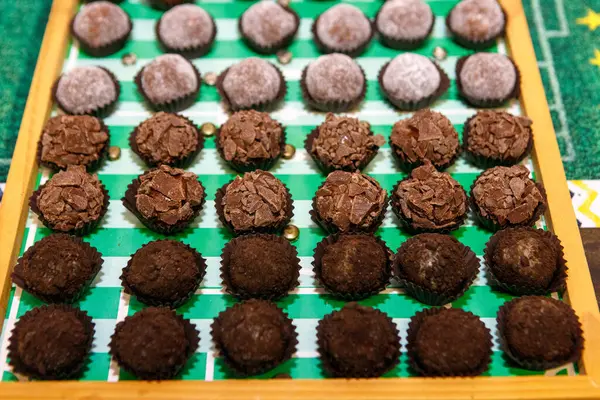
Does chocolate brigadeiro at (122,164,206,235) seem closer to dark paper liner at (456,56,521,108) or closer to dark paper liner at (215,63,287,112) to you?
dark paper liner at (215,63,287,112)

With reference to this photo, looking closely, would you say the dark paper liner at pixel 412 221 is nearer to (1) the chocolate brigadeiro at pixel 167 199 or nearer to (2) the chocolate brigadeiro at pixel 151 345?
(1) the chocolate brigadeiro at pixel 167 199

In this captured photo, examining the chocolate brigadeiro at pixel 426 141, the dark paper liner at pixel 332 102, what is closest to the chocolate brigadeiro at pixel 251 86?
the dark paper liner at pixel 332 102

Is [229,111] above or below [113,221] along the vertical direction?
above

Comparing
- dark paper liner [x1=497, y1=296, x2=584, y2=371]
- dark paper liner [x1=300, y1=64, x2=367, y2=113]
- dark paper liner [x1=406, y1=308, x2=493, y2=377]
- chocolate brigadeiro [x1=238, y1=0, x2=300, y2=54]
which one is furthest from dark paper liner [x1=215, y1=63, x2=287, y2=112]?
dark paper liner [x1=497, y1=296, x2=584, y2=371]

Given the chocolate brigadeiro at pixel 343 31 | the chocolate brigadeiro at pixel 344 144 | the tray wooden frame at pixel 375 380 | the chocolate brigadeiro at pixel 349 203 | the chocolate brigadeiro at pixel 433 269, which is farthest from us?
the chocolate brigadeiro at pixel 343 31

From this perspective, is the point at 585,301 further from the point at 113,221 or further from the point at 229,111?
the point at 113,221

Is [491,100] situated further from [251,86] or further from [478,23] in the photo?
[251,86]

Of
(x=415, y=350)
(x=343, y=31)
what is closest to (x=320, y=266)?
(x=415, y=350)

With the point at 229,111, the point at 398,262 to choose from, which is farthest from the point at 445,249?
the point at 229,111
